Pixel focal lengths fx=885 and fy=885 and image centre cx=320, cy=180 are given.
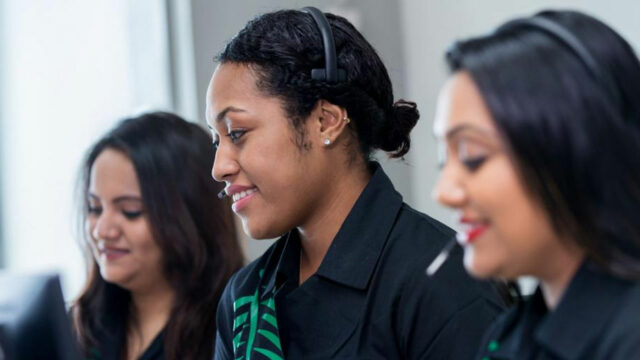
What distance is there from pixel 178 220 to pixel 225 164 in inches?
24.1

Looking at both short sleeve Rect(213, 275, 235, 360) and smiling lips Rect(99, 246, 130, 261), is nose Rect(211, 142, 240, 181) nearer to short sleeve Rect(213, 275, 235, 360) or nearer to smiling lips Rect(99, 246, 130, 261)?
short sleeve Rect(213, 275, 235, 360)

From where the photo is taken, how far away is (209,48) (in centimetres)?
282

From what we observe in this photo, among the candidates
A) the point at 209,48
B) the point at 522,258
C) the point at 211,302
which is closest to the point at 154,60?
the point at 209,48

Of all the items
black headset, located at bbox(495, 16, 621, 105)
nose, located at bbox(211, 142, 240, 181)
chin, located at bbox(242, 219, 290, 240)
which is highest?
black headset, located at bbox(495, 16, 621, 105)

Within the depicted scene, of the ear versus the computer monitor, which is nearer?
the computer monitor

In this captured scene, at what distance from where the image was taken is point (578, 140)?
88cm

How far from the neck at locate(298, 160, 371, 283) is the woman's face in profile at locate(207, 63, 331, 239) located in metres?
0.02

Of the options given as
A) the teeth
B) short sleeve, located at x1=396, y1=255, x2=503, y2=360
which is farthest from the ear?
short sleeve, located at x1=396, y1=255, x2=503, y2=360

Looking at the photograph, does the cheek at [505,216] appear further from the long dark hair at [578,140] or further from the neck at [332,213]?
the neck at [332,213]

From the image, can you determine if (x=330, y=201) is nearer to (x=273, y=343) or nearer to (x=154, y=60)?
(x=273, y=343)

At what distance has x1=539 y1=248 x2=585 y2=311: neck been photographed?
3.05 ft

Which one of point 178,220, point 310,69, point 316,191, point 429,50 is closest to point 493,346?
point 316,191

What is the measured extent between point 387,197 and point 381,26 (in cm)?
174

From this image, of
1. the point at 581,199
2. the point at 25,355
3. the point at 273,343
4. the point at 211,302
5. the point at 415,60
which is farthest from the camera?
the point at 415,60
